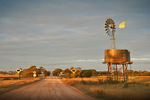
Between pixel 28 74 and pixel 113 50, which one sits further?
pixel 28 74

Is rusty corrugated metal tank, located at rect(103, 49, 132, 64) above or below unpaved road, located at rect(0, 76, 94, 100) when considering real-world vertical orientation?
above

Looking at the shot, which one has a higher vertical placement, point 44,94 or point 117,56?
point 117,56

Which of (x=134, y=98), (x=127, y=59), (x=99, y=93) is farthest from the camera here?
(x=127, y=59)

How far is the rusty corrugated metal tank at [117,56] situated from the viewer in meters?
31.6

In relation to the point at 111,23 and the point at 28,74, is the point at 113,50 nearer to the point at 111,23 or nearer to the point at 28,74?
the point at 111,23

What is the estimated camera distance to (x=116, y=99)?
14.8m

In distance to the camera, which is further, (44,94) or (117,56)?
(117,56)

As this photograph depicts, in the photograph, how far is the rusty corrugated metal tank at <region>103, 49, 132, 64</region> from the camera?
3159 centimetres

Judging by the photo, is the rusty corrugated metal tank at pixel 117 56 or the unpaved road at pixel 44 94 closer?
the unpaved road at pixel 44 94

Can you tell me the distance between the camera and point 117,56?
32.0 meters

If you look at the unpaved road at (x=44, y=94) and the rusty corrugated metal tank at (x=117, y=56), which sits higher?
the rusty corrugated metal tank at (x=117, y=56)

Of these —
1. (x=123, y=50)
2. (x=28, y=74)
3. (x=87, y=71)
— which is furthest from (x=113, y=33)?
(x=28, y=74)

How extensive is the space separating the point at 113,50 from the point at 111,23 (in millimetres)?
5512

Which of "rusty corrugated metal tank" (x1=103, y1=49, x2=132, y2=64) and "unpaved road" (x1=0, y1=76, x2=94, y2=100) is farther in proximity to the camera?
"rusty corrugated metal tank" (x1=103, y1=49, x2=132, y2=64)
